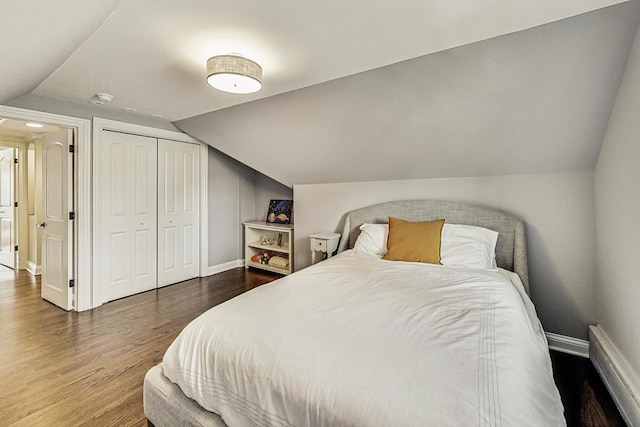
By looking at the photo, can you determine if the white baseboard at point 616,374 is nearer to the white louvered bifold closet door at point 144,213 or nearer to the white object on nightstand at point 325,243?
the white object on nightstand at point 325,243

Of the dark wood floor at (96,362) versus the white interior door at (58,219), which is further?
the white interior door at (58,219)

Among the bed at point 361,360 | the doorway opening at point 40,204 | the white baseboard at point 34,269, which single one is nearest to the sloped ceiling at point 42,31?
the doorway opening at point 40,204

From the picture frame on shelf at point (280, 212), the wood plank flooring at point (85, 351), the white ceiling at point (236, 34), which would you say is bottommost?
the wood plank flooring at point (85, 351)

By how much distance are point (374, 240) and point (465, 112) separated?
128 cm

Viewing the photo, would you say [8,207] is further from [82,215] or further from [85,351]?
[85,351]

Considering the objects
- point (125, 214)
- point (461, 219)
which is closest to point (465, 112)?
point (461, 219)

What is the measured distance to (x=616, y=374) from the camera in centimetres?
Answer: 172

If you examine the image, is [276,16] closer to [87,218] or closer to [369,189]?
[369,189]

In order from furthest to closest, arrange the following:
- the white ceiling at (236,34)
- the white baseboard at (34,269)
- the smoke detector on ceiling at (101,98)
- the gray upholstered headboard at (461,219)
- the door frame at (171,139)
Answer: the white baseboard at (34,269)
the door frame at (171,139)
the smoke detector on ceiling at (101,98)
the gray upholstered headboard at (461,219)
the white ceiling at (236,34)

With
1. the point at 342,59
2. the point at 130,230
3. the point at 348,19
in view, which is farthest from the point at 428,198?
the point at 130,230

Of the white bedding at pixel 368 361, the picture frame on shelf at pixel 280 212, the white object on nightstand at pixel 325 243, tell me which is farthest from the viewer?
the picture frame on shelf at pixel 280 212

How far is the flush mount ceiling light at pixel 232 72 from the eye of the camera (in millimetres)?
1789

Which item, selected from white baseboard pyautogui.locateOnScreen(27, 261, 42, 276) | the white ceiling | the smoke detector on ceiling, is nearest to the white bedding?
the white ceiling

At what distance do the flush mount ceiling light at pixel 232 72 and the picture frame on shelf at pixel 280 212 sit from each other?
2.58 meters
